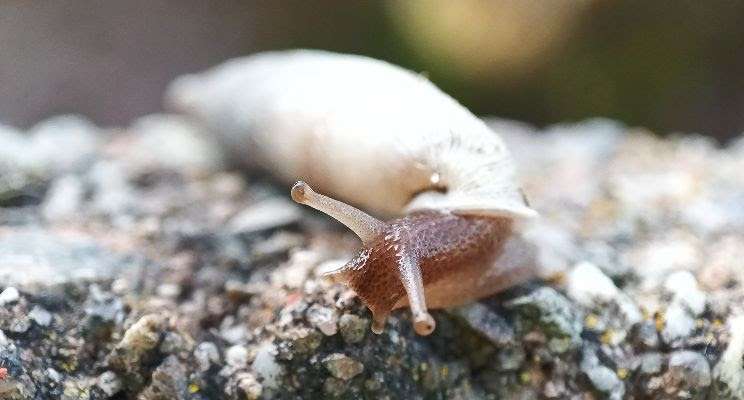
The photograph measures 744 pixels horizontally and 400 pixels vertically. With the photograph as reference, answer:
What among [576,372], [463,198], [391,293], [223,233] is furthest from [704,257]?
[223,233]

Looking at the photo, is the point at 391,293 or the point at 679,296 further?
the point at 679,296

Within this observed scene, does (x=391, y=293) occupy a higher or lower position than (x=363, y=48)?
lower

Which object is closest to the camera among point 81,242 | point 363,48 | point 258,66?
point 81,242

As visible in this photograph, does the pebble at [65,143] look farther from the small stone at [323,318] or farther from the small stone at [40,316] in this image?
the small stone at [323,318]

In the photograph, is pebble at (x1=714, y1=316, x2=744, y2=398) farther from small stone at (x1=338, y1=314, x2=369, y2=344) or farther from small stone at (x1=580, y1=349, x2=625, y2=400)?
small stone at (x1=338, y1=314, x2=369, y2=344)

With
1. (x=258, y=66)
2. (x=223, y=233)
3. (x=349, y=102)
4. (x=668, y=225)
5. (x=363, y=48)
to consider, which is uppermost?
(x=363, y=48)

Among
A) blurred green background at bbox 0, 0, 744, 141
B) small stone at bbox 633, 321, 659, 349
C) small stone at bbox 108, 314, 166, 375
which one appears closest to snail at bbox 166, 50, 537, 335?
small stone at bbox 633, 321, 659, 349

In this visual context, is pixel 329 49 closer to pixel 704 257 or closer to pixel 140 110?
pixel 140 110

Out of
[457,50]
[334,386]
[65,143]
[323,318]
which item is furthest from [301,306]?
[457,50]
